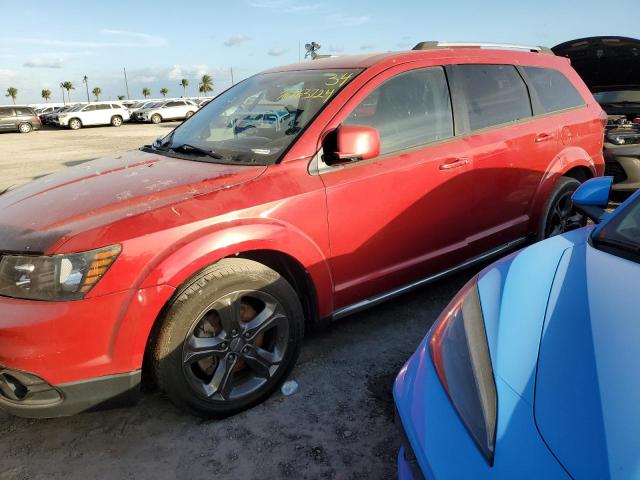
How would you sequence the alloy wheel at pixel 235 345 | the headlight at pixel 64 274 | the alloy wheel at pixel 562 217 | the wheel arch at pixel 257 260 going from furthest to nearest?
the alloy wheel at pixel 562 217
the alloy wheel at pixel 235 345
the wheel arch at pixel 257 260
the headlight at pixel 64 274

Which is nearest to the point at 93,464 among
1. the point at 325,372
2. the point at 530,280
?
the point at 325,372

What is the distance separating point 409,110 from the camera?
9.78 ft

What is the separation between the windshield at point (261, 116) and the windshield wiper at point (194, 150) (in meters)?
0.02

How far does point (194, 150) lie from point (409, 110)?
52.6 inches

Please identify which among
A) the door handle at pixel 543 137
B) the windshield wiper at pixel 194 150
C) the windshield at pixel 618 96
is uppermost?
the windshield at pixel 618 96

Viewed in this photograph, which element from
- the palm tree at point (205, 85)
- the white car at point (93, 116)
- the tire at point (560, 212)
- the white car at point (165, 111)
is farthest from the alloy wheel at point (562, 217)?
the palm tree at point (205, 85)

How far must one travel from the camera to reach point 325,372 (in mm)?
2734

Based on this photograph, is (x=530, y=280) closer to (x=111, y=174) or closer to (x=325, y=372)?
(x=325, y=372)

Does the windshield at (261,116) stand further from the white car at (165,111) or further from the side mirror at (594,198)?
the white car at (165,111)

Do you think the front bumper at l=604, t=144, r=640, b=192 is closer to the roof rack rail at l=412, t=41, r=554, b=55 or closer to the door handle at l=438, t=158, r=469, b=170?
the roof rack rail at l=412, t=41, r=554, b=55

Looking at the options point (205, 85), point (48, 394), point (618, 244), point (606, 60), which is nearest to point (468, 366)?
point (618, 244)

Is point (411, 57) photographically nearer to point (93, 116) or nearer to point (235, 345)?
point (235, 345)

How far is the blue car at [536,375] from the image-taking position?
→ 3.54ft

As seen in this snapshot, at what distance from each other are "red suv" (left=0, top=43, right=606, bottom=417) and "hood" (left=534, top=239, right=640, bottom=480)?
1287 mm
